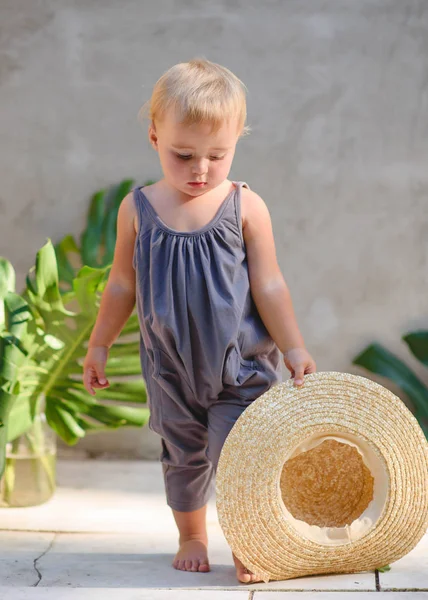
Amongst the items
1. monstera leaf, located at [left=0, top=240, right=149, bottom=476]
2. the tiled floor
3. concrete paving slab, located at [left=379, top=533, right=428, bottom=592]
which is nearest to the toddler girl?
the tiled floor

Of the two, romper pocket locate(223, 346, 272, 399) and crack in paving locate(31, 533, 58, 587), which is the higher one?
romper pocket locate(223, 346, 272, 399)

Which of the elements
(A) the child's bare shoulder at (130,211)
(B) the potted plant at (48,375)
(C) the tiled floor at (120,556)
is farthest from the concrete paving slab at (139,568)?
(A) the child's bare shoulder at (130,211)

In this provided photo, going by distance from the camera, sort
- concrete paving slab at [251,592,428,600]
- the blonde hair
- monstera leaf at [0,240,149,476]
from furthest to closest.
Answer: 1. monstera leaf at [0,240,149,476]
2. the blonde hair
3. concrete paving slab at [251,592,428,600]

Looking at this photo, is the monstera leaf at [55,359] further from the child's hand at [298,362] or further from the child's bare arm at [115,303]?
the child's hand at [298,362]

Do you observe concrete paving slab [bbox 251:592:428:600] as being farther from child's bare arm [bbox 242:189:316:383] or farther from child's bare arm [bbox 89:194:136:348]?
child's bare arm [bbox 89:194:136:348]

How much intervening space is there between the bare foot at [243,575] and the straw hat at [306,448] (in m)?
0.03

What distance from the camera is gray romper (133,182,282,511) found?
171 centimetres

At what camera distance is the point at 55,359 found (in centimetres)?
252

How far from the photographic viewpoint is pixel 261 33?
2.67 m

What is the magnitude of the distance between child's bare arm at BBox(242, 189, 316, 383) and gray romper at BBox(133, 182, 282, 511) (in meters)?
0.02

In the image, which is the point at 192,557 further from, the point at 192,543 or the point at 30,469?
the point at 30,469

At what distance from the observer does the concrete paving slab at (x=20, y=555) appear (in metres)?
1.77

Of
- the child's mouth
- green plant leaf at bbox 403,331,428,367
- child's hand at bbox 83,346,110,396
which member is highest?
the child's mouth

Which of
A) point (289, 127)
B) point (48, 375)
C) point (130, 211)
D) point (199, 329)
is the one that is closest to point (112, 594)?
point (199, 329)
